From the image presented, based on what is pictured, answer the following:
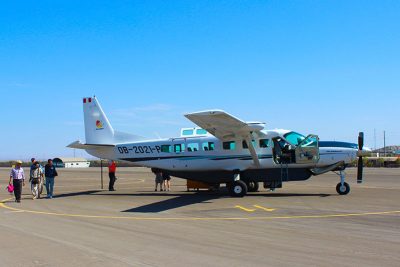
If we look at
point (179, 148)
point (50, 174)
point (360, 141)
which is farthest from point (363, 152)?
point (50, 174)

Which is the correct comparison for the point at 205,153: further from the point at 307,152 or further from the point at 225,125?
the point at 307,152

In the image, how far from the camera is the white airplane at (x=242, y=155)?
18.9m

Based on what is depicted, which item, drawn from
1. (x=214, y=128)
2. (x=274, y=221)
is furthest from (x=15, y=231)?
(x=214, y=128)

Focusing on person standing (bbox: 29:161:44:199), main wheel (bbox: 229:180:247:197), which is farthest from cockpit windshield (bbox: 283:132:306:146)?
person standing (bbox: 29:161:44:199)

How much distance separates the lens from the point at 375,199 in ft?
54.8

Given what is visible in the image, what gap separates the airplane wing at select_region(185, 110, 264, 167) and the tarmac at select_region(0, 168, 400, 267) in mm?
3424

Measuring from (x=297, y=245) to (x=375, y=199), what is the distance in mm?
10011

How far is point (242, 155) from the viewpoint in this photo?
1977 centimetres

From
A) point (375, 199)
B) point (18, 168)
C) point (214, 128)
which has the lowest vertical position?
point (375, 199)

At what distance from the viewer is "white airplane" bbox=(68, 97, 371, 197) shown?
62.0 feet

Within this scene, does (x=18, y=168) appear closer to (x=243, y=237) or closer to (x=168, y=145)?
(x=168, y=145)

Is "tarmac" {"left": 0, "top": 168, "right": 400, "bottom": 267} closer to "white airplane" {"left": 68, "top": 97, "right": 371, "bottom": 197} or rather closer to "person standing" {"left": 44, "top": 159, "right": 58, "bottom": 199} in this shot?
"white airplane" {"left": 68, "top": 97, "right": 371, "bottom": 197}

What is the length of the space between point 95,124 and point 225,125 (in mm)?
8300

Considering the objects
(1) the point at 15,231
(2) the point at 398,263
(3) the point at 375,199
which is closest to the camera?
(2) the point at 398,263
